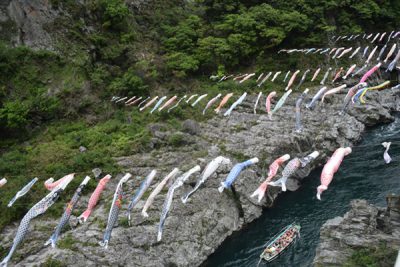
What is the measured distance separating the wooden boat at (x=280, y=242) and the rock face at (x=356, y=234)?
119 inches

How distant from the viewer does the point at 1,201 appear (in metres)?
21.1

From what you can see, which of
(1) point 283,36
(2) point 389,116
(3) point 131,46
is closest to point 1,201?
(3) point 131,46

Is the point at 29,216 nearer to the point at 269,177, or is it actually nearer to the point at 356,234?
the point at 269,177

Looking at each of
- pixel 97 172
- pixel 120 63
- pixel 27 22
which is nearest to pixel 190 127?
pixel 97 172

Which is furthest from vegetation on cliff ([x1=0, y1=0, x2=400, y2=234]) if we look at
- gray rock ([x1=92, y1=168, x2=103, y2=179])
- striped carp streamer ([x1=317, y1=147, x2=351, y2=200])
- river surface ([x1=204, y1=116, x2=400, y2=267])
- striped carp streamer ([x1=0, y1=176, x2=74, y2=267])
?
striped carp streamer ([x1=317, y1=147, x2=351, y2=200])

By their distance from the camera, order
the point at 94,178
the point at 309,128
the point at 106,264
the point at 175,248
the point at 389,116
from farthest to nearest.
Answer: the point at 389,116 → the point at 309,128 → the point at 94,178 → the point at 175,248 → the point at 106,264

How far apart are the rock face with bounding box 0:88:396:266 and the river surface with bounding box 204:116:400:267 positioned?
72 cm

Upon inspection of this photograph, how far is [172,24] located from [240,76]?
10455 millimetres

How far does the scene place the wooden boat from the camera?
20.7m

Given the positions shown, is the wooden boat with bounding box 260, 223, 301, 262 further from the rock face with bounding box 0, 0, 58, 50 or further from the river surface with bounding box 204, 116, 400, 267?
the rock face with bounding box 0, 0, 58, 50

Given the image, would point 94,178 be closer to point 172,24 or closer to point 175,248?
point 175,248

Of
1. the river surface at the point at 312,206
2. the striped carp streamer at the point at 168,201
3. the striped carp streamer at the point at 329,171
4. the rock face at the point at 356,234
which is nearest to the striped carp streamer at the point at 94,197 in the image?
the striped carp streamer at the point at 168,201

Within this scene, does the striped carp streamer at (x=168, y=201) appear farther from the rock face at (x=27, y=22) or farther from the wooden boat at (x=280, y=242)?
the rock face at (x=27, y=22)

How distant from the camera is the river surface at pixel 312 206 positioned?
21.2 m
